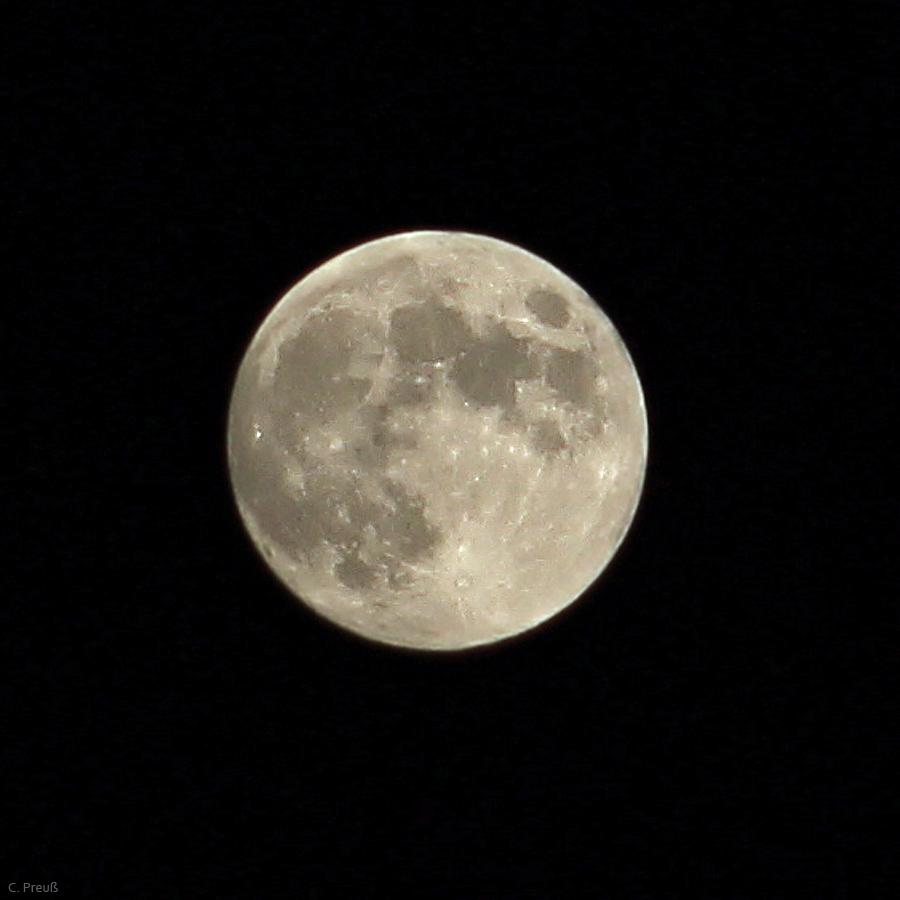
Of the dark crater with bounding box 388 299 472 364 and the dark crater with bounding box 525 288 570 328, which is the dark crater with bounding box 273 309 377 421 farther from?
the dark crater with bounding box 525 288 570 328

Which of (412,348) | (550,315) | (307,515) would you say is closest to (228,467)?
(307,515)

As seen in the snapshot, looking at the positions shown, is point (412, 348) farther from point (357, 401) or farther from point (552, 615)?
point (552, 615)

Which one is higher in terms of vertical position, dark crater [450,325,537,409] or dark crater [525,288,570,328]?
dark crater [525,288,570,328]

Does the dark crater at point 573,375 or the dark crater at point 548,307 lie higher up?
the dark crater at point 548,307

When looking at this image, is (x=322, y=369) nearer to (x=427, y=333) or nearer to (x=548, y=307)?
(x=427, y=333)

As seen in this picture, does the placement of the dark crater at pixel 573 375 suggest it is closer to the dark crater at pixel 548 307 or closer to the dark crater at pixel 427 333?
the dark crater at pixel 548 307

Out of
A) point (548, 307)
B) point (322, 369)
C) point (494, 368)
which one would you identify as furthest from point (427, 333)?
point (548, 307)

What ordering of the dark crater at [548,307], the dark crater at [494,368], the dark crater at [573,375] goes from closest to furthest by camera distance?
1. the dark crater at [494,368]
2. the dark crater at [573,375]
3. the dark crater at [548,307]

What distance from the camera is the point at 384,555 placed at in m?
7.98

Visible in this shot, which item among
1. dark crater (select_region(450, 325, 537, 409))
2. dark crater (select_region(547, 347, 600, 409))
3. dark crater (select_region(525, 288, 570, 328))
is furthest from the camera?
dark crater (select_region(525, 288, 570, 328))

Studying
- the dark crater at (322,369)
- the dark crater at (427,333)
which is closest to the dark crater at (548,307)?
the dark crater at (427,333)

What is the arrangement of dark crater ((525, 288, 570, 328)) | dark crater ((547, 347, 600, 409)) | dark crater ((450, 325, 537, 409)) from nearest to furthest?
Result: 1. dark crater ((450, 325, 537, 409))
2. dark crater ((547, 347, 600, 409))
3. dark crater ((525, 288, 570, 328))

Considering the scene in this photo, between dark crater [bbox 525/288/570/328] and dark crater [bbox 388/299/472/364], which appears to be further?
dark crater [bbox 525/288/570/328]

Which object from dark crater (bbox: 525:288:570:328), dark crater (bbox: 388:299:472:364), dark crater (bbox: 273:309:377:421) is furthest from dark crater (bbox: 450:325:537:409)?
dark crater (bbox: 273:309:377:421)
